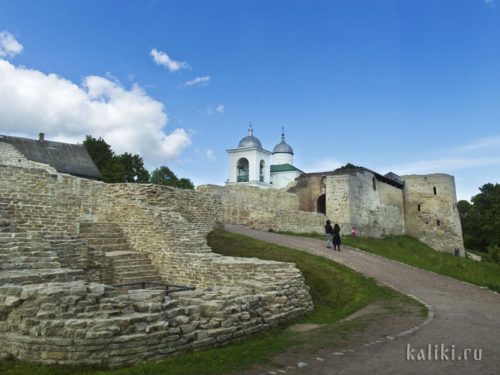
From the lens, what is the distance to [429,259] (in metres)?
27.2

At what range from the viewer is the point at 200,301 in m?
8.47

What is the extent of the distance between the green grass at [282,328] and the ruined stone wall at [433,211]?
2866cm

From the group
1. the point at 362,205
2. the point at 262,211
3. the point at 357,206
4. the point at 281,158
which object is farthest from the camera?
the point at 281,158

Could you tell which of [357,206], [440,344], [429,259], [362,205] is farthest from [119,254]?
[362,205]

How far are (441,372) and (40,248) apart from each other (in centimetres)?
991

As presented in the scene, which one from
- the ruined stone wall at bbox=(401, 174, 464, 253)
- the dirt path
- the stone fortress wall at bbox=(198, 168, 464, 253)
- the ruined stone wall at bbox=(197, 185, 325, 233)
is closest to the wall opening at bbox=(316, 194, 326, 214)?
the stone fortress wall at bbox=(198, 168, 464, 253)

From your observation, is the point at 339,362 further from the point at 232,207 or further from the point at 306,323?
the point at 232,207

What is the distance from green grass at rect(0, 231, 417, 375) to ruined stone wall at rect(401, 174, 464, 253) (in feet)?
94.0

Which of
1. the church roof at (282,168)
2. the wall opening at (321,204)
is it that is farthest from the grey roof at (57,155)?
the church roof at (282,168)

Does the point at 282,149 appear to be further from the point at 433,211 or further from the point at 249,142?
the point at 433,211

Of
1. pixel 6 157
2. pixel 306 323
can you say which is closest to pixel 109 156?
pixel 6 157

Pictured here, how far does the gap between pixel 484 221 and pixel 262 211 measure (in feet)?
123

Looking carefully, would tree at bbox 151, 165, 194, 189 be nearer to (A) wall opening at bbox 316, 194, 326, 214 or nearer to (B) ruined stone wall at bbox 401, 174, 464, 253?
(A) wall opening at bbox 316, 194, 326, 214

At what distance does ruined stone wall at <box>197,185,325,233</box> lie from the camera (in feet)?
86.0
